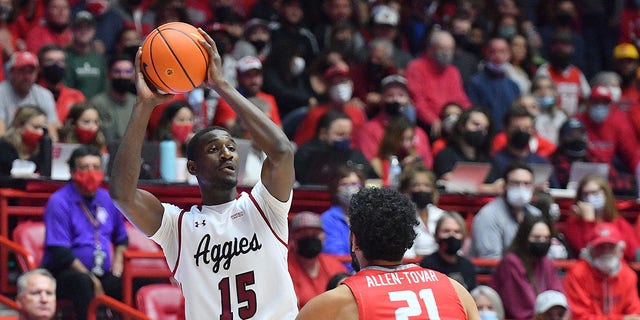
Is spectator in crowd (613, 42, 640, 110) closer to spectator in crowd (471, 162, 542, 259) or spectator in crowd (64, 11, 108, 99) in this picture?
spectator in crowd (471, 162, 542, 259)

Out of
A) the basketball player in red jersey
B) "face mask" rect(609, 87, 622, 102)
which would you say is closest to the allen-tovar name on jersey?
the basketball player in red jersey

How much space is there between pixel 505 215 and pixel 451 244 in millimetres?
1363

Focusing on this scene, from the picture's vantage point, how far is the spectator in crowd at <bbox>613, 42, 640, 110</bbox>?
630 inches

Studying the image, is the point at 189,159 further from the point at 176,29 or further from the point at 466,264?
the point at 466,264

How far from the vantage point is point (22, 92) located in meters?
11.7

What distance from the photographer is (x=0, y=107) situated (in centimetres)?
1173

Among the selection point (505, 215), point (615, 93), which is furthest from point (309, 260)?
point (615, 93)

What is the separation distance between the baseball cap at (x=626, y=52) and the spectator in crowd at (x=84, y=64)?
22.5 feet

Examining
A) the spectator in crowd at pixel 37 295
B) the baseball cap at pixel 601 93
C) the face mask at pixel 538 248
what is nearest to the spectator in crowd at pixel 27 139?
the spectator in crowd at pixel 37 295

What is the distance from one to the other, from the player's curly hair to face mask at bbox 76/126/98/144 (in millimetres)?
6111

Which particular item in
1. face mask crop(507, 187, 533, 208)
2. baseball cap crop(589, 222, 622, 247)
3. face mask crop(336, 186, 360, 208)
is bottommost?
baseball cap crop(589, 222, 622, 247)

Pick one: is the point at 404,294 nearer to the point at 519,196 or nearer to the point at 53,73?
the point at 519,196

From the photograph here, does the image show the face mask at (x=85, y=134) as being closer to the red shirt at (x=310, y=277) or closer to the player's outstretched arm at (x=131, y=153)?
the red shirt at (x=310, y=277)

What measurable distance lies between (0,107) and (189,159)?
6.04m
